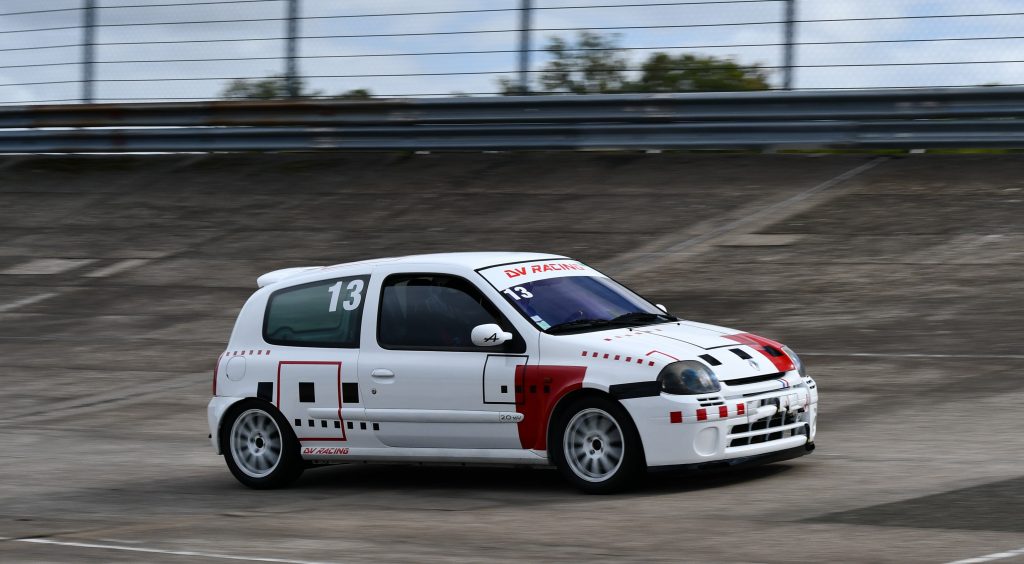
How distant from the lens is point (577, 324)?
8602 mm

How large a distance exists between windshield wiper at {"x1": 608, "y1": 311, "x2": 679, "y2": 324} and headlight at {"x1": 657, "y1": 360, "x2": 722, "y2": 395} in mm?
878

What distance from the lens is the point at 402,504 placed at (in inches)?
333

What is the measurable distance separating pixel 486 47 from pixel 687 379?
12.9 metres

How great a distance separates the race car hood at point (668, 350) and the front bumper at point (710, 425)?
0.15 meters

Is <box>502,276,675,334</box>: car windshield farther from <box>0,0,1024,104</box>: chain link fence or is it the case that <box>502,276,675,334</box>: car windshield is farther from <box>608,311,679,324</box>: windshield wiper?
<box>0,0,1024,104</box>: chain link fence

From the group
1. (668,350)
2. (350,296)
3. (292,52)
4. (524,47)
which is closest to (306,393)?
(350,296)

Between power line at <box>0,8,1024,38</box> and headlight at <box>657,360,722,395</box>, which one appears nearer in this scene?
headlight at <box>657,360,722,395</box>

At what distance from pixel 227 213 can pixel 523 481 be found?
38.5 feet

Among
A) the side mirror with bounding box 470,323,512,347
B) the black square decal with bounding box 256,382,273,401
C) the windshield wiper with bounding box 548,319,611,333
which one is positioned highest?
the windshield wiper with bounding box 548,319,611,333

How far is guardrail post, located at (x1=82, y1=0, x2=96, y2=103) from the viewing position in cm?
2314

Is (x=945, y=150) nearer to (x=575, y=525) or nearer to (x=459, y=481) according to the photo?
(x=459, y=481)

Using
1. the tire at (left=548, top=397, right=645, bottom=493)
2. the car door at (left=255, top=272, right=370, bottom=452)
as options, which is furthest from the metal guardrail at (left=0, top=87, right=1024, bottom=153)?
the tire at (left=548, top=397, right=645, bottom=493)

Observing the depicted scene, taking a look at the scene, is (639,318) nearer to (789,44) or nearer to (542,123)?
(789,44)

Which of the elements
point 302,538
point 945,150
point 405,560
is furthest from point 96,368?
point 945,150
